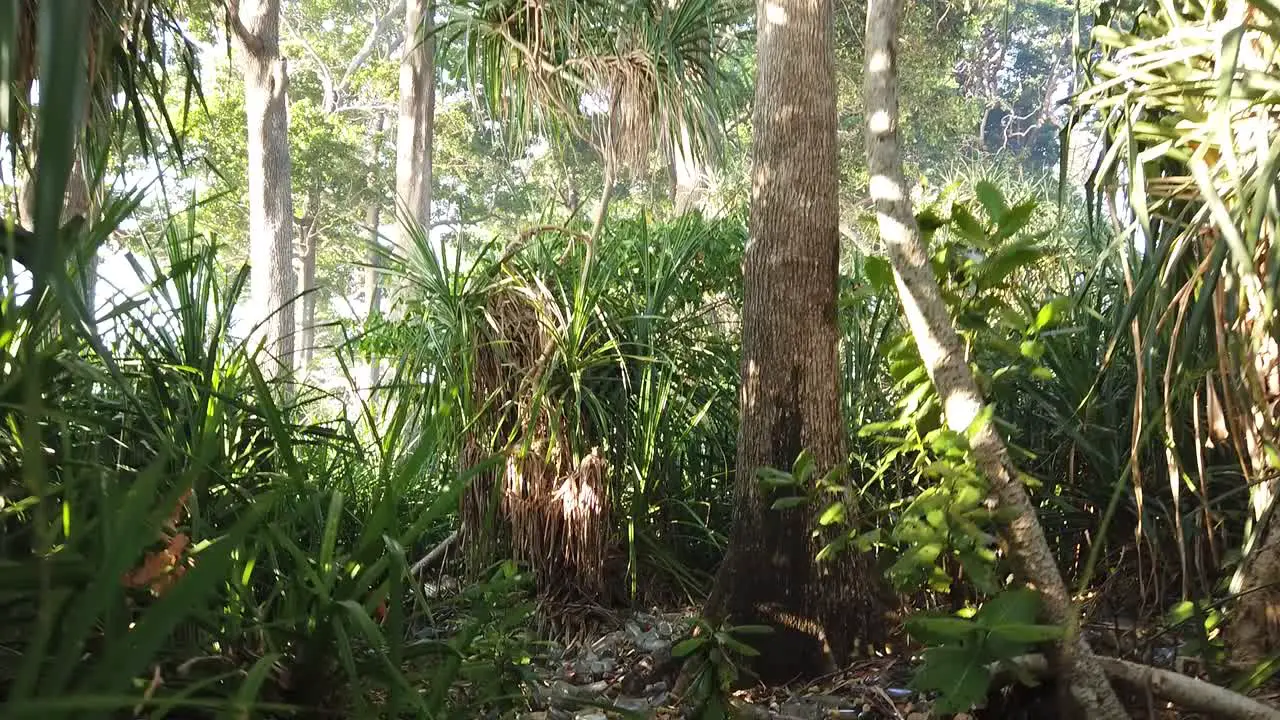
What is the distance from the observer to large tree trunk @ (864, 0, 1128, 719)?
169 centimetres

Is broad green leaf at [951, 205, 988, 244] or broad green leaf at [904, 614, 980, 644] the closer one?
broad green leaf at [904, 614, 980, 644]

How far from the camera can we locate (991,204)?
1.84m

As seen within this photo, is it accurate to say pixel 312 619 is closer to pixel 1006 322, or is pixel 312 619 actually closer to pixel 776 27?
pixel 1006 322

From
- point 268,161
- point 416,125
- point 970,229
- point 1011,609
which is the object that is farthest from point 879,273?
point 416,125

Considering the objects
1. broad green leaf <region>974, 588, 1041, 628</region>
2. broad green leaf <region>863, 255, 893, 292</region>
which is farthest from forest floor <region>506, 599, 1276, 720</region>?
broad green leaf <region>863, 255, 893, 292</region>

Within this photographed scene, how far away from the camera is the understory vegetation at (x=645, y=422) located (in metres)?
1.09

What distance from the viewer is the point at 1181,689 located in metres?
1.64

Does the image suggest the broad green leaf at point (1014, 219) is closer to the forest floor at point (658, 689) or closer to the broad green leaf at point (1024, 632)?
the broad green leaf at point (1024, 632)

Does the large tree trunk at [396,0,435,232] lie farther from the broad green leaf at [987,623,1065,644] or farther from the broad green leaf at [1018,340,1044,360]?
the broad green leaf at [987,623,1065,644]

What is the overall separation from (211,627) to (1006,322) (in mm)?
1568

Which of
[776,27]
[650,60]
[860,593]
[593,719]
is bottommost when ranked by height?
[593,719]

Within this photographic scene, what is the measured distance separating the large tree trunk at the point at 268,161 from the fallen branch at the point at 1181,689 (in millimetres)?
7891

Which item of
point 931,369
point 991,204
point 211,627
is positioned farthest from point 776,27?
point 211,627

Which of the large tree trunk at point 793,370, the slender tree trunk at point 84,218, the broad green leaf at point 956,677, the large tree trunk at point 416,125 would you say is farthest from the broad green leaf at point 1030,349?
the large tree trunk at point 416,125
